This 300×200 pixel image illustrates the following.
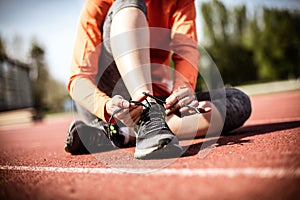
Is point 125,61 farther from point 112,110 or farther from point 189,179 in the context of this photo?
point 189,179

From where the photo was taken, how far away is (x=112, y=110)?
1423 mm

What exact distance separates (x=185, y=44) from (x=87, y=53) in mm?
645

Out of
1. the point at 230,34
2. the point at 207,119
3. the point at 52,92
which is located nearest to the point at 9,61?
the point at 52,92

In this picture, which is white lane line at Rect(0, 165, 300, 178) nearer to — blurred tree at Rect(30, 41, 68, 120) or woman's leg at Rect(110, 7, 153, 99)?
woman's leg at Rect(110, 7, 153, 99)

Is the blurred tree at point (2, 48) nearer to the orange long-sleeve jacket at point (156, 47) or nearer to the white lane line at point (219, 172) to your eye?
the orange long-sleeve jacket at point (156, 47)

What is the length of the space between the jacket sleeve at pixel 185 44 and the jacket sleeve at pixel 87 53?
50cm

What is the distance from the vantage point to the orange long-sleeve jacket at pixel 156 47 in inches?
68.8

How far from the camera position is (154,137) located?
131 cm

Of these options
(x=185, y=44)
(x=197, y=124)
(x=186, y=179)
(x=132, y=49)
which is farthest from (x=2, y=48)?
(x=186, y=179)

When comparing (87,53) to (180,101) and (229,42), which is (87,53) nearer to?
(180,101)

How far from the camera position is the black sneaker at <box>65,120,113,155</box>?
72.0 inches

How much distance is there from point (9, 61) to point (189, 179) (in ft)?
91.4

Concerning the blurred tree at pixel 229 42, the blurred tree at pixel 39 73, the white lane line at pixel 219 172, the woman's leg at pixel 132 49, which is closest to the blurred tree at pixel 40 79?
the blurred tree at pixel 39 73

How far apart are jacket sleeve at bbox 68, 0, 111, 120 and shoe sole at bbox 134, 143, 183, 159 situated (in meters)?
0.47
